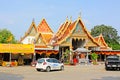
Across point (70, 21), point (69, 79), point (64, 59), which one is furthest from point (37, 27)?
point (69, 79)

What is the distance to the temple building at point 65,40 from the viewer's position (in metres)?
48.5

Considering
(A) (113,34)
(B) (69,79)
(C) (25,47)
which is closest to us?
(B) (69,79)

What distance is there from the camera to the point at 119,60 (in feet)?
106

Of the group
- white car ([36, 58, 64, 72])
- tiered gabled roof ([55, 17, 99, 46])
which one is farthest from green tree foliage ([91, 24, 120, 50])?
white car ([36, 58, 64, 72])

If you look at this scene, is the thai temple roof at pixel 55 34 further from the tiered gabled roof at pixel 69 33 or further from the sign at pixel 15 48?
the sign at pixel 15 48

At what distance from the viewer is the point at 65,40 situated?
49.1 m

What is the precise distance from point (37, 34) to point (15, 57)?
10.2 meters

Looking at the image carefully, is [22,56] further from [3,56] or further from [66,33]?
[66,33]

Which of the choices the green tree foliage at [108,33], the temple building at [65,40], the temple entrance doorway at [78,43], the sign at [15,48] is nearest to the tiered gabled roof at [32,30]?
the temple building at [65,40]

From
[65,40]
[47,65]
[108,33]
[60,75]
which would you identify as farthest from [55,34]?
[108,33]

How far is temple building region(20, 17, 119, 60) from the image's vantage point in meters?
48.5

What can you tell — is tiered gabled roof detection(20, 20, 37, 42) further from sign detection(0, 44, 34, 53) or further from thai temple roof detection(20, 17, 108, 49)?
sign detection(0, 44, 34, 53)

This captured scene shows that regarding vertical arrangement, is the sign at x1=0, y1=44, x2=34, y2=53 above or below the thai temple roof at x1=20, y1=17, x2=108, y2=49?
Answer: below

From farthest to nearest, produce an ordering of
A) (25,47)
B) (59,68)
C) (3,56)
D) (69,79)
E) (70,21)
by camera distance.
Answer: (70,21)
(3,56)
(25,47)
(59,68)
(69,79)
